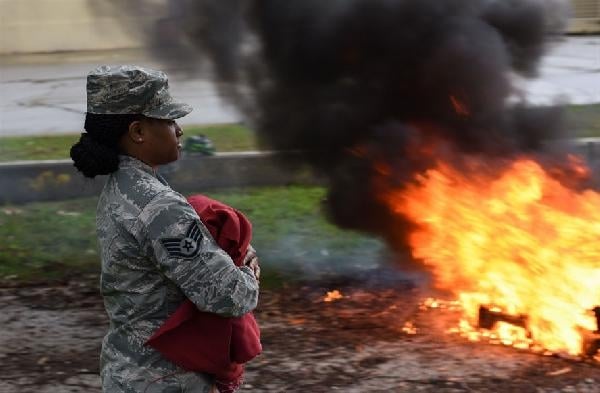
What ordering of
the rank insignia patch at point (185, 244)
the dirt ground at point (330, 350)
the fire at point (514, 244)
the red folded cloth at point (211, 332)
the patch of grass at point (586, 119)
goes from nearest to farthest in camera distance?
the rank insignia patch at point (185, 244) → the red folded cloth at point (211, 332) → the dirt ground at point (330, 350) → the fire at point (514, 244) → the patch of grass at point (586, 119)

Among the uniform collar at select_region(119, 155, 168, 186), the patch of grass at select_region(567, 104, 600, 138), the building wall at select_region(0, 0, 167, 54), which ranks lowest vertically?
the uniform collar at select_region(119, 155, 168, 186)

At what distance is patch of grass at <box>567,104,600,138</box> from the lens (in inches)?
440

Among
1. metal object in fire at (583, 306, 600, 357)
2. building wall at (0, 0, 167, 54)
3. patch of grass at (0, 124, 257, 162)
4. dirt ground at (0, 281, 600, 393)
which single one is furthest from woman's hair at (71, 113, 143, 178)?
building wall at (0, 0, 167, 54)

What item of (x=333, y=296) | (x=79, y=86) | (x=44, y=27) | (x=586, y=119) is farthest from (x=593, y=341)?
(x=44, y=27)

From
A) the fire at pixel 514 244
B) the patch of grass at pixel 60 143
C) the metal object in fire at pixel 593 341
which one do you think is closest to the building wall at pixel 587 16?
the patch of grass at pixel 60 143

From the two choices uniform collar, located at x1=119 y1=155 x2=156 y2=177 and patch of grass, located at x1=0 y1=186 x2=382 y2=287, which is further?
patch of grass, located at x1=0 y1=186 x2=382 y2=287

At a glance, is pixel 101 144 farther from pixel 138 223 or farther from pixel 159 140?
pixel 138 223

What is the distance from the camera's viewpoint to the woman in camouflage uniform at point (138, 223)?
2789 millimetres

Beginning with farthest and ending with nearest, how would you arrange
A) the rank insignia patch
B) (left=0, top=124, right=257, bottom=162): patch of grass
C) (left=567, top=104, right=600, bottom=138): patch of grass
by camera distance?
1. (left=567, top=104, right=600, bottom=138): patch of grass
2. (left=0, top=124, right=257, bottom=162): patch of grass
3. the rank insignia patch

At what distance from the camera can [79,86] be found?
16.6m

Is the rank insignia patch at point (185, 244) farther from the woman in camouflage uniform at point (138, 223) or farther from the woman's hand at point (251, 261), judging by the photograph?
the woman's hand at point (251, 261)

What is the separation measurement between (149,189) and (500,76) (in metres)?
4.85

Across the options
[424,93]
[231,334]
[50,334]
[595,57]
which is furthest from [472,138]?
[595,57]

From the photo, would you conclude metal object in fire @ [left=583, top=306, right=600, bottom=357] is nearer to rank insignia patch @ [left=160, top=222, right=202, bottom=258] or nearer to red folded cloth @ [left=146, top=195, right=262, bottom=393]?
red folded cloth @ [left=146, top=195, right=262, bottom=393]
